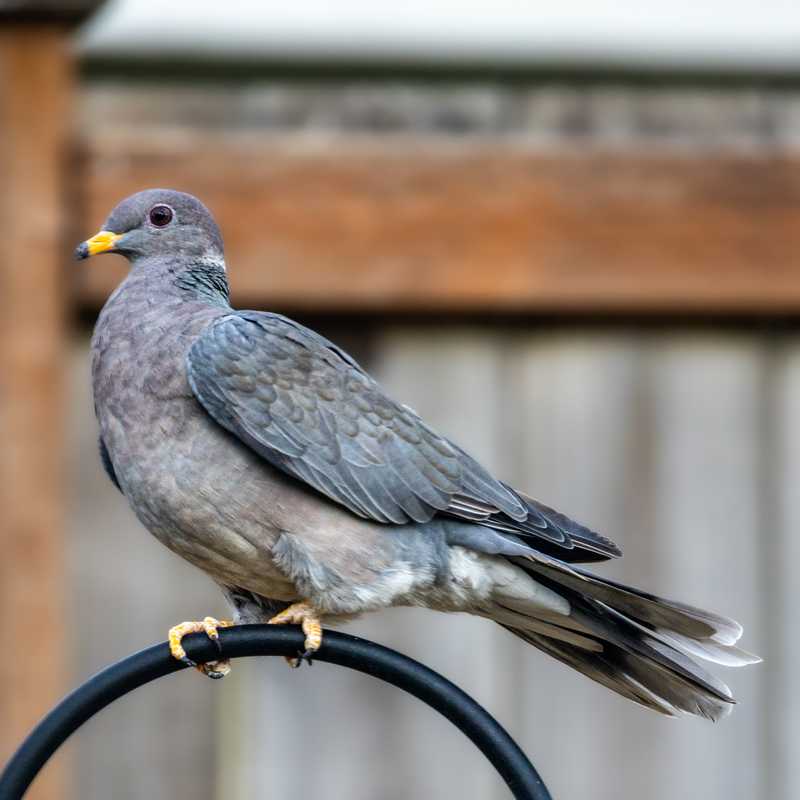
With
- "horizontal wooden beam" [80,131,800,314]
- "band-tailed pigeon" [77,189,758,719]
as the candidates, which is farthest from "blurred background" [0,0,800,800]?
"band-tailed pigeon" [77,189,758,719]

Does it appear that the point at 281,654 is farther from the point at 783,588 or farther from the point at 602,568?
the point at 783,588

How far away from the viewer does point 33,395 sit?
394cm

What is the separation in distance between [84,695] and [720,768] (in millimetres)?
1937

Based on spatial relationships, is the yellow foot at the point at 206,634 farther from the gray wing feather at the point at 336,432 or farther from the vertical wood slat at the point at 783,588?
the vertical wood slat at the point at 783,588

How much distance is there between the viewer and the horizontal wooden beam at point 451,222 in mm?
3984

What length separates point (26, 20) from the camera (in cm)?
402

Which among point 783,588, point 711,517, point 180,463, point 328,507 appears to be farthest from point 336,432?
point 783,588

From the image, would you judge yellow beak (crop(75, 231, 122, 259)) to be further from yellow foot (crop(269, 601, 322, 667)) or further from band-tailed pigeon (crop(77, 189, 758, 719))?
yellow foot (crop(269, 601, 322, 667))

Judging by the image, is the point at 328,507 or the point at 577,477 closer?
the point at 328,507

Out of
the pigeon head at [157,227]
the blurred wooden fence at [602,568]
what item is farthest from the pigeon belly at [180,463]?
the blurred wooden fence at [602,568]

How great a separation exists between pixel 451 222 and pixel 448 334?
0.25m

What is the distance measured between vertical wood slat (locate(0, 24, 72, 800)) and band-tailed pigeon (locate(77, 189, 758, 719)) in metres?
0.81

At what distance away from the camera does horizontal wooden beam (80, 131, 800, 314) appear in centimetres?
398

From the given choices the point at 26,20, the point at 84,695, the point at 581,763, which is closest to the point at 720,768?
the point at 581,763
